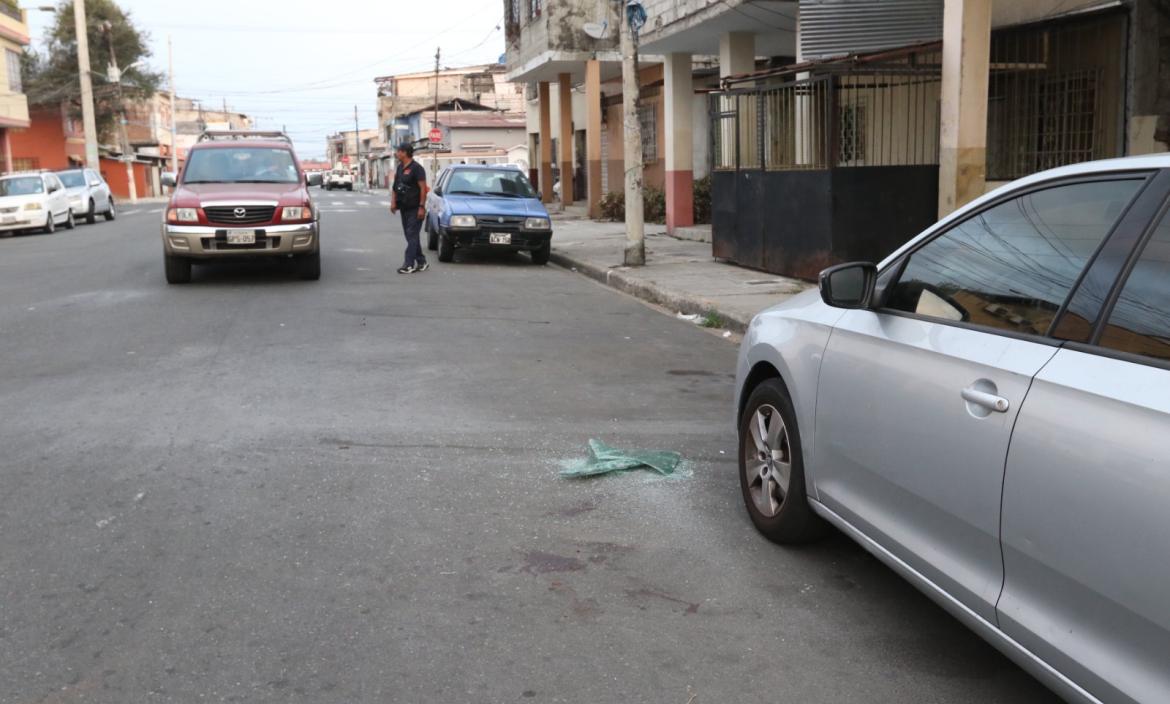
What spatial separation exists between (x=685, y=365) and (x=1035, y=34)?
670cm

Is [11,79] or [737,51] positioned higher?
[11,79]

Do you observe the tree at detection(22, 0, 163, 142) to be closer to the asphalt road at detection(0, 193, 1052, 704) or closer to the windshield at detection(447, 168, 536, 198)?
the windshield at detection(447, 168, 536, 198)

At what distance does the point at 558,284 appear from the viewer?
14867mm

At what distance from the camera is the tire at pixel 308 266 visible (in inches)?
555

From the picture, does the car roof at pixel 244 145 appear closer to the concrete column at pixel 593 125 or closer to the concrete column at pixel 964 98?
the concrete column at pixel 964 98

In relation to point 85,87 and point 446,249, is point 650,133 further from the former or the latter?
point 85,87

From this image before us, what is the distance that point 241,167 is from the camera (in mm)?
14500

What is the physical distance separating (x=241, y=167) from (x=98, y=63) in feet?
179

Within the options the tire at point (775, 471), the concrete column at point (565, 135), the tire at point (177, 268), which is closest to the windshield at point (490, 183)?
the tire at point (177, 268)

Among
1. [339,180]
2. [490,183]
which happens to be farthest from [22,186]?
[339,180]

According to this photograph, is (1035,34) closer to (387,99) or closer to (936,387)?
(936,387)

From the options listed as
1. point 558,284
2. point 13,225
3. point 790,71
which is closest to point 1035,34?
point 790,71

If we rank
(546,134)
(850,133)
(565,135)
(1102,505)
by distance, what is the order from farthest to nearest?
(546,134) < (565,135) < (850,133) < (1102,505)

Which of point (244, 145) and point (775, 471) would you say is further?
point (244, 145)
